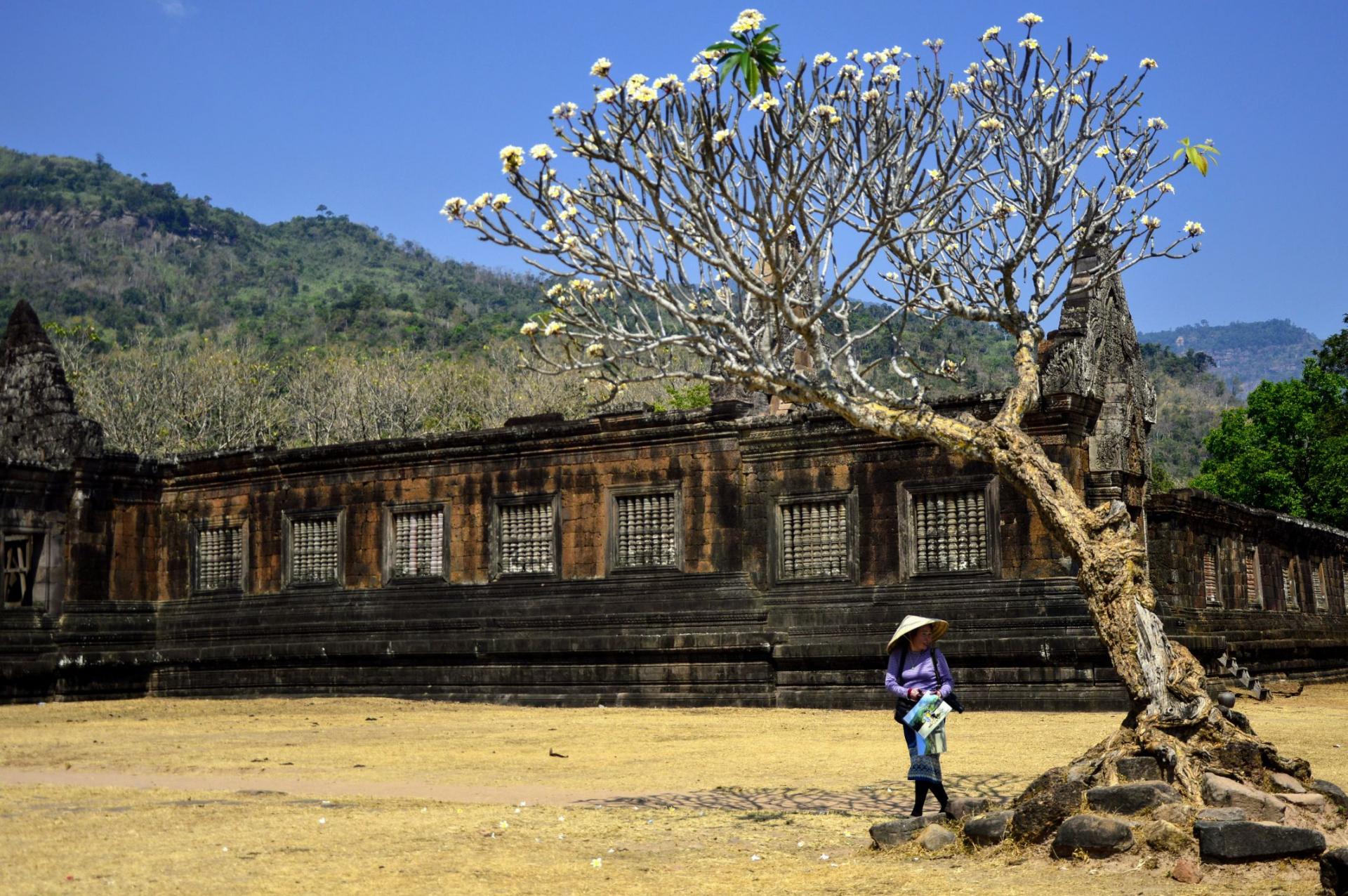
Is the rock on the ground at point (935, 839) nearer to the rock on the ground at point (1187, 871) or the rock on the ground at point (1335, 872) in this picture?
the rock on the ground at point (1187, 871)

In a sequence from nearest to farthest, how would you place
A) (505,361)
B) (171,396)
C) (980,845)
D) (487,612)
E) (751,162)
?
(980,845)
(751,162)
(487,612)
(171,396)
(505,361)

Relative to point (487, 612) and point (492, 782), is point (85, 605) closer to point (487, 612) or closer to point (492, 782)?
point (487, 612)

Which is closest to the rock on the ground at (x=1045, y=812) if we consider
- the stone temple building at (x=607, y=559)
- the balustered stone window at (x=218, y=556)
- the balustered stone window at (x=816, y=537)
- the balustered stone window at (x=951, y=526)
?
the stone temple building at (x=607, y=559)

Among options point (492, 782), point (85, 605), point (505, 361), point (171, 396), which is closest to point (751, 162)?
point (492, 782)

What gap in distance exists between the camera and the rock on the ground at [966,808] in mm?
9992

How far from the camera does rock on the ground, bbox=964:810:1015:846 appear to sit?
9.39 metres

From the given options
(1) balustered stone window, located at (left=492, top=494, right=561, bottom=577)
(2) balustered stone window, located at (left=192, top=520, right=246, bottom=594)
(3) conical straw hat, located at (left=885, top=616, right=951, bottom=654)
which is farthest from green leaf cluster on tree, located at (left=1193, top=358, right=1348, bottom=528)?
(3) conical straw hat, located at (left=885, top=616, right=951, bottom=654)

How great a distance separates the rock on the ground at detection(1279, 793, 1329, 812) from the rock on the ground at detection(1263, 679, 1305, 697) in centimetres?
1665

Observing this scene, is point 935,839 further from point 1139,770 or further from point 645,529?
point 645,529

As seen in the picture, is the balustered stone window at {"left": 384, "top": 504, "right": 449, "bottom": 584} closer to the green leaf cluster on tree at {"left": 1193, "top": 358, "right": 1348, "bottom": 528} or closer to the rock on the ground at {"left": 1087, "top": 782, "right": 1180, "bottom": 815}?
the rock on the ground at {"left": 1087, "top": 782, "right": 1180, "bottom": 815}

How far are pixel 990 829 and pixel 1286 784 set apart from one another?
6.59ft

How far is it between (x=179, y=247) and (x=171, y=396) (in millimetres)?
109647

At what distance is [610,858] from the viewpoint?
9539 millimetres

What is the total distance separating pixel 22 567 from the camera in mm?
26594
